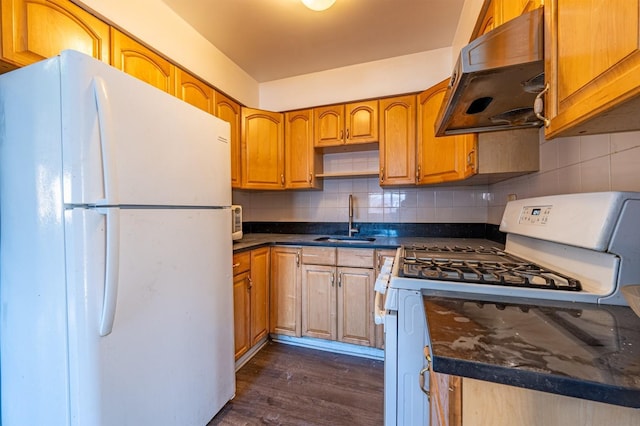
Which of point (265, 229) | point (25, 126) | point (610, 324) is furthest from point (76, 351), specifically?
point (265, 229)

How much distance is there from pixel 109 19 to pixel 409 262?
76.4 inches

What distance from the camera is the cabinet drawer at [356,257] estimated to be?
2025 mm

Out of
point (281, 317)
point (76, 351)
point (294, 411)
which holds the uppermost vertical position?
point (76, 351)

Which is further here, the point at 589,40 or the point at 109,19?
the point at 109,19

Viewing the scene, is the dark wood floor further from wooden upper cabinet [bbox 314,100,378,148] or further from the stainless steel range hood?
wooden upper cabinet [bbox 314,100,378,148]

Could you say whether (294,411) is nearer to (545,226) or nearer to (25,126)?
(545,226)

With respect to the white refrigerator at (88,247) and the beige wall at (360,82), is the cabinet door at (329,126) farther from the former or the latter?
the white refrigerator at (88,247)

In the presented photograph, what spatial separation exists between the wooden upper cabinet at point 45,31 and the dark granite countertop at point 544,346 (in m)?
1.77

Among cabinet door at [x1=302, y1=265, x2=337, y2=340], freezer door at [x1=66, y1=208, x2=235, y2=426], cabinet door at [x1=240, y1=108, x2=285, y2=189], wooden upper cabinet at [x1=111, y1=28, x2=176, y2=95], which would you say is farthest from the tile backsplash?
freezer door at [x1=66, y1=208, x2=235, y2=426]

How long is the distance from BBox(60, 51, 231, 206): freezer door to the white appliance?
0.99m

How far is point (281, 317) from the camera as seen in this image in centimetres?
226

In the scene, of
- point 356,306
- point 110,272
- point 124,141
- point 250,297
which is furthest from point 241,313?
point 124,141

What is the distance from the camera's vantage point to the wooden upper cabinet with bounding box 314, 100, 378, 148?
231 centimetres

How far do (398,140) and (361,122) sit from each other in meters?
0.37
